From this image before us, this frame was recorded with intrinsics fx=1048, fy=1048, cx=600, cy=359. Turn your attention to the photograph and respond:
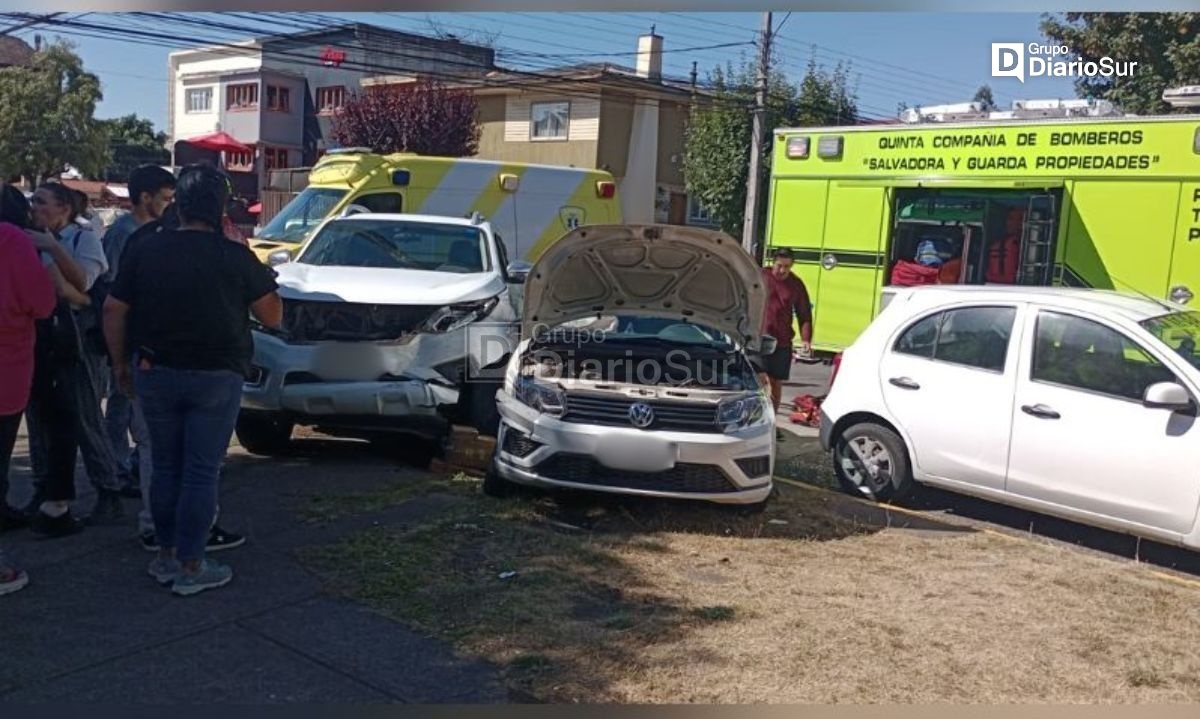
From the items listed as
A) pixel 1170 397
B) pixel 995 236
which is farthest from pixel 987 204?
pixel 1170 397

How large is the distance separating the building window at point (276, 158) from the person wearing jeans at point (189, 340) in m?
13.2

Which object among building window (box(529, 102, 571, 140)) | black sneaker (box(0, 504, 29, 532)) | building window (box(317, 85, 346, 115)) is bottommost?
black sneaker (box(0, 504, 29, 532))

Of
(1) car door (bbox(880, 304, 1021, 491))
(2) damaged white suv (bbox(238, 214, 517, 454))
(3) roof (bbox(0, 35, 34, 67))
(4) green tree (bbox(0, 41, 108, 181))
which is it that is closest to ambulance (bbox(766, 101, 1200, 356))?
(1) car door (bbox(880, 304, 1021, 491))

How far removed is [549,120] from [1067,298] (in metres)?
18.6

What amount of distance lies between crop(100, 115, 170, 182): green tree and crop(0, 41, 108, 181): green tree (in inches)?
23.6

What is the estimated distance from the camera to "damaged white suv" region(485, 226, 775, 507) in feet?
19.5

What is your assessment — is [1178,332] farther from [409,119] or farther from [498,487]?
[409,119]

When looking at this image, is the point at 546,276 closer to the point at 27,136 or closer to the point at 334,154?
the point at 27,136

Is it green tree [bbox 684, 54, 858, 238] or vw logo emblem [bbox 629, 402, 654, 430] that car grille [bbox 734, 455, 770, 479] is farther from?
green tree [bbox 684, 54, 858, 238]

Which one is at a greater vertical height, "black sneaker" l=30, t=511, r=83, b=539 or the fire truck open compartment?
the fire truck open compartment

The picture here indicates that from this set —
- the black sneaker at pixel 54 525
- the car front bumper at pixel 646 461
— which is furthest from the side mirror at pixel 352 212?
the black sneaker at pixel 54 525

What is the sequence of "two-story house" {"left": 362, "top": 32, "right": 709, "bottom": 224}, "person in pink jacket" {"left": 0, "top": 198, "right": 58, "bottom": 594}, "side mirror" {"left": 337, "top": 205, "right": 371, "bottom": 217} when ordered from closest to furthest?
"person in pink jacket" {"left": 0, "top": 198, "right": 58, "bottom": 594} → "side mirror" {"left": 337, "top": 205, "right": 371, "bottom": 217} → "two-story house" {"left": 362, "top": 32, "right": 709, "bottom": 224}

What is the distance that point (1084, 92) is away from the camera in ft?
39.8

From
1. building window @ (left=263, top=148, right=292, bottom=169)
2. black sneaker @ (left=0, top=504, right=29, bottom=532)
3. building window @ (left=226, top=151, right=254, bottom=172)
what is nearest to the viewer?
black sneaker @ (left=0, top=504, right=29, bottom=532)
